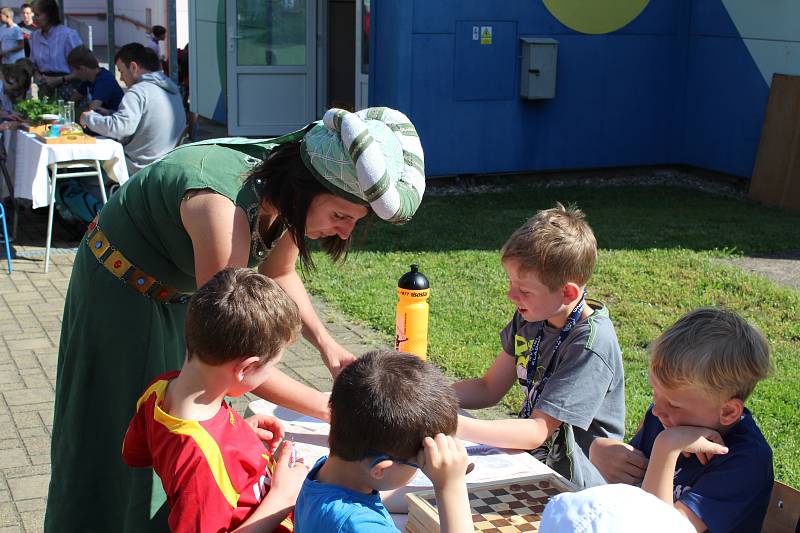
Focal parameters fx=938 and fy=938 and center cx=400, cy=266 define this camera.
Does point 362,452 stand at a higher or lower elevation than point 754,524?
higher

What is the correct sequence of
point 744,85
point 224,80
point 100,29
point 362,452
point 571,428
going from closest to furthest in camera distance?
point 362,452 < point 571,428 < point 744,85 < point 224,80 < point 100,29

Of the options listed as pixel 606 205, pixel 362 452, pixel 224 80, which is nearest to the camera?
pixel 362 452

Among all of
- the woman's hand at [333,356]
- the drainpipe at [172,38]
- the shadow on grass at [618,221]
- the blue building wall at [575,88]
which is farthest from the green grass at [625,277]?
the drainpipe at [172,38]

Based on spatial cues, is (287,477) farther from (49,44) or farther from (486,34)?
(49,44)

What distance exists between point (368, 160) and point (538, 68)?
8.33 metres

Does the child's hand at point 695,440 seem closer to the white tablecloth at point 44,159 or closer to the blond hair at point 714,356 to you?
the blond hair at point 714,356

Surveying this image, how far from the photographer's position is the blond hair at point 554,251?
2.49m

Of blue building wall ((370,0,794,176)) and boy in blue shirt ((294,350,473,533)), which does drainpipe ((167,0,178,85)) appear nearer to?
blue building wall ((370,0,794,176))

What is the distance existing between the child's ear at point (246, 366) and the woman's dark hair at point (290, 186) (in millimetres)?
436

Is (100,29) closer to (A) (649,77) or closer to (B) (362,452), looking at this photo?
(A) (649,77)

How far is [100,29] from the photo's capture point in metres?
28.9

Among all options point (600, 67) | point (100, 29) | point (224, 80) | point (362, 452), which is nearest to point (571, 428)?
point (362, 452)

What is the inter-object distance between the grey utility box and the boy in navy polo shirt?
4.21 meters

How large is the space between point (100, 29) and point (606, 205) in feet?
76.6
